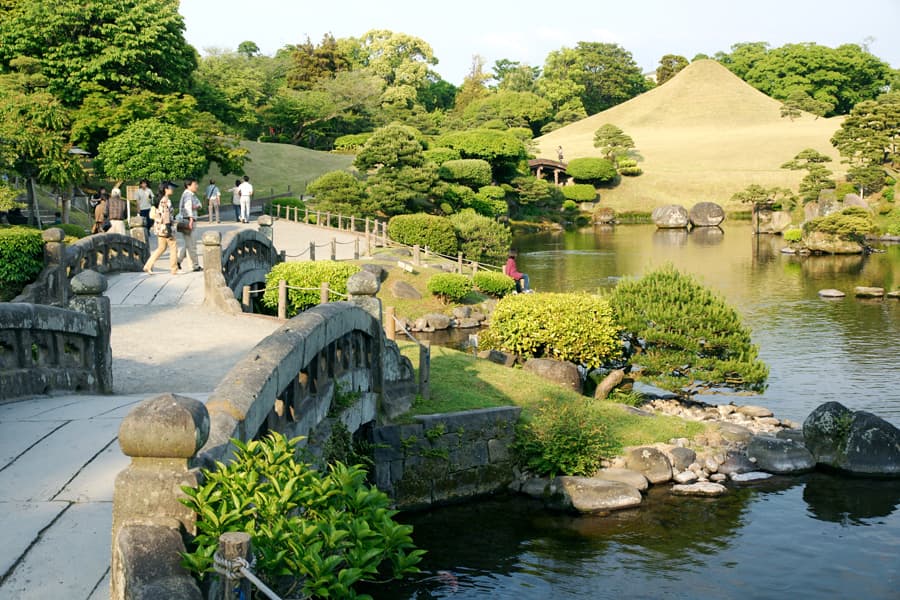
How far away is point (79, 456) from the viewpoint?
7297 millimetres

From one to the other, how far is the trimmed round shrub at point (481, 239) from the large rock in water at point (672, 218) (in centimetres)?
3361

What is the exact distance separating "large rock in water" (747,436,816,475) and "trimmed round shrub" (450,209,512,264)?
82.0ft

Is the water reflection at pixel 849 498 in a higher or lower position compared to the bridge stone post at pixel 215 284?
lower

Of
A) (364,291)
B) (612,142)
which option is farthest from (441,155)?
(364,291)

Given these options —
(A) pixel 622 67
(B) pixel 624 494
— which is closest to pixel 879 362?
(B) pixel 624 494

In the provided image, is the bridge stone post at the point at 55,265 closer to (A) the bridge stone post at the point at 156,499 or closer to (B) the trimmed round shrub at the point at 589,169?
(A) the bridge stone post at the point at 156,499

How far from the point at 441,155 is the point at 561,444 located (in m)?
48.0

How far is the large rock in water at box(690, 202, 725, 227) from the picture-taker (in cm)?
7319

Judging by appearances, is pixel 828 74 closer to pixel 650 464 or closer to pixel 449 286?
pixel 449 286

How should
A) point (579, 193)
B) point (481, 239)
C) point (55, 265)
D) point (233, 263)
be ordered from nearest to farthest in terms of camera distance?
1. point (55, 265)
2. point (233, 263)
3. point (481, 239)
4. point (579, 193)

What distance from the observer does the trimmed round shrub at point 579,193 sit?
259 ft

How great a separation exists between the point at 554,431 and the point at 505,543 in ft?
8.10

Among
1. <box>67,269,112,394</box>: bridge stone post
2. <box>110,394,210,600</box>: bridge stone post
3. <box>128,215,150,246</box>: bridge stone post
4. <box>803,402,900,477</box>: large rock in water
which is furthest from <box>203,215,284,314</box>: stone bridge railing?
<box>110,394,210,600</box>: bridge stone post

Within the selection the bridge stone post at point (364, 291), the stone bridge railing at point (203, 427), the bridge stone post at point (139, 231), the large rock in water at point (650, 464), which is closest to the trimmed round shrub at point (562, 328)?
the large rock in water at point (650, 464)
